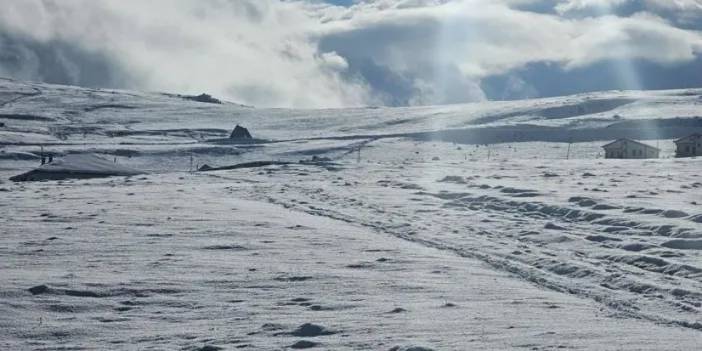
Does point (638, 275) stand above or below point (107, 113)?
below

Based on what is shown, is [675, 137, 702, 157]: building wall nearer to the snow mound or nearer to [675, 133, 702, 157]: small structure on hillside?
[675, 133, 702, 157]: small structure on hillside

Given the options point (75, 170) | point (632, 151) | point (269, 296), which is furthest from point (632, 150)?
point (269, 296)

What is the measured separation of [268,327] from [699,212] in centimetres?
1630

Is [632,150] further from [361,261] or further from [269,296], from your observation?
[269,296]

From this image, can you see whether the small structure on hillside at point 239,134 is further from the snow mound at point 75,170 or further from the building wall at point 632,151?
the snow mound at point 75,170

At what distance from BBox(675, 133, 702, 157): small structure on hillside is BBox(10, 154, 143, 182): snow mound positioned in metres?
47.4

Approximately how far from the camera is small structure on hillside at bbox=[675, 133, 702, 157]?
79.4 m

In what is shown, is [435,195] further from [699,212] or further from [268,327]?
[268,327]

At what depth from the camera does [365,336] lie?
11.7 metres

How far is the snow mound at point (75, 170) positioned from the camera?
55281 mm

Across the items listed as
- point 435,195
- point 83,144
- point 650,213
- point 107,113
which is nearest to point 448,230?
point 650,213

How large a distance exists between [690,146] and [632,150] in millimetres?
4876

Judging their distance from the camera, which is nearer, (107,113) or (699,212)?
(699,212)

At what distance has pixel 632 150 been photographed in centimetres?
8244
